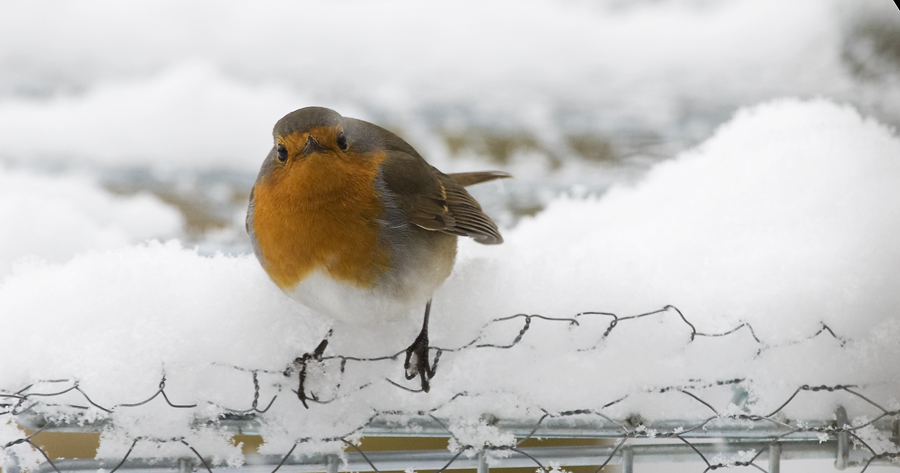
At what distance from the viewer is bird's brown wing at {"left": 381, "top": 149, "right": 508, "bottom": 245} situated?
0.82 metres

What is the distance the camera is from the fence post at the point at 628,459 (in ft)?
2.45

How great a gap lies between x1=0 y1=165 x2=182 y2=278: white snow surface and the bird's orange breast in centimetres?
28

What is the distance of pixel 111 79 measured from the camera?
4.67 feet

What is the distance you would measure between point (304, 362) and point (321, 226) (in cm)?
16

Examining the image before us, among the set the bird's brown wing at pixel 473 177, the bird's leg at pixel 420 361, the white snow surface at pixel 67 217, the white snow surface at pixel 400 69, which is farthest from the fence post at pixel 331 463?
the white snow surface at pixel 400 69

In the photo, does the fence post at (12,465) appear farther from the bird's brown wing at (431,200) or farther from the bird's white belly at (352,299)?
the bird's brown wing at (431,200)

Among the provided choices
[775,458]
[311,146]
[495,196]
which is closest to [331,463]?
[311,146]

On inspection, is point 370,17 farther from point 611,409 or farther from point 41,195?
point 611,409

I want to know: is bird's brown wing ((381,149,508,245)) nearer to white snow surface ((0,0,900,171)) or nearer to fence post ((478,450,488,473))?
fence post ((478,450,488,473))

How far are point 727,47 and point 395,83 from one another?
86 centimetres

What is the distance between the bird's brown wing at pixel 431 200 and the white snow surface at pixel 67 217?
1.29ft

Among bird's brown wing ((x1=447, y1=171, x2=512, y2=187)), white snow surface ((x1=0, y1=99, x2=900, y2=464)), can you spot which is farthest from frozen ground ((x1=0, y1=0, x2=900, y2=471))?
bird's brown wing ((x1=447, y1=171, x2=512, y2=187))

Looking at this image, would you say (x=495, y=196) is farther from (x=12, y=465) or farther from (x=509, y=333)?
(x=12, y=465)

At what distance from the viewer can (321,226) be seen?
75 cm
